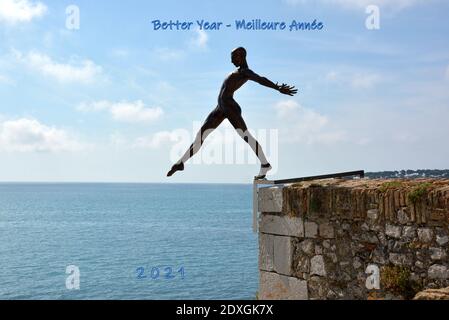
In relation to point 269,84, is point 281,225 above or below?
below

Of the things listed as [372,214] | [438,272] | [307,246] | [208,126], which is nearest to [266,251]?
[307,246]

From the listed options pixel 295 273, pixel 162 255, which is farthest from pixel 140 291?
pixel 295 273

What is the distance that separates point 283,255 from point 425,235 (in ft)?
6.30

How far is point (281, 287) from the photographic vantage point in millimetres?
7078

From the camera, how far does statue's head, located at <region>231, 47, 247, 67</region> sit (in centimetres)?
733

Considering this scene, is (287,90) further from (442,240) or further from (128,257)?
(128,257)

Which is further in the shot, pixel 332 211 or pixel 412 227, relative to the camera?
pixel 332 211

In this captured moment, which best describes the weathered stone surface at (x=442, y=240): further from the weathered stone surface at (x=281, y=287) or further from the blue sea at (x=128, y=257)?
the blue sea at (x=128, y=257)

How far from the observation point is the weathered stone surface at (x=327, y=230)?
258 inches

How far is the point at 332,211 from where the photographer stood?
652 centimetres

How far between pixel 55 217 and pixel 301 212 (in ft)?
299

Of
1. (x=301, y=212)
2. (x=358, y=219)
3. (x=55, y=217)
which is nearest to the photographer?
(x=358, y=219)
